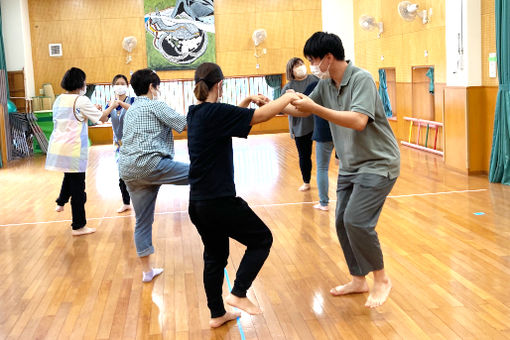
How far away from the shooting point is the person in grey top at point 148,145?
399 cm

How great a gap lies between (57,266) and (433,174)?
16.6 feet

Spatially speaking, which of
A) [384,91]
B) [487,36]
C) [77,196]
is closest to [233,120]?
[77,196]

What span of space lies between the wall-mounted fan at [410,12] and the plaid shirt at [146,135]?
7.07m

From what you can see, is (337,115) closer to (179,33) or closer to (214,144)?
(214,144)

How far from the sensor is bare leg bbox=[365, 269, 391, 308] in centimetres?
353

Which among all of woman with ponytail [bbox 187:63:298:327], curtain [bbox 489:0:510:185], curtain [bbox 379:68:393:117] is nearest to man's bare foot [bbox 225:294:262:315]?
woman with ponytail [bbox 187:63:298:327]

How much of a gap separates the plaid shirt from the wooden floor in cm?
81

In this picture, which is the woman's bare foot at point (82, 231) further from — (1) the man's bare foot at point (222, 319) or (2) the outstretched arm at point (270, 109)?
(2) the outstretched arm at point (270, 109)

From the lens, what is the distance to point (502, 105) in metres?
7.43

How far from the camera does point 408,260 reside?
177 inches

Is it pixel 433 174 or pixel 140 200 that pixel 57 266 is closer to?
pixel 140 200

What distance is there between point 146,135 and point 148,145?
6cm

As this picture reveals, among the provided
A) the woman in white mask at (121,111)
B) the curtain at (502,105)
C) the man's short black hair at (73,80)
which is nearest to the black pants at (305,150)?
the woman in white mask at (121,111)

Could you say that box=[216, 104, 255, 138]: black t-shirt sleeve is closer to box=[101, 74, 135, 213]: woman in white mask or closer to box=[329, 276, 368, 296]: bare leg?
box=[329, 276, 368, 296]: bare leg
